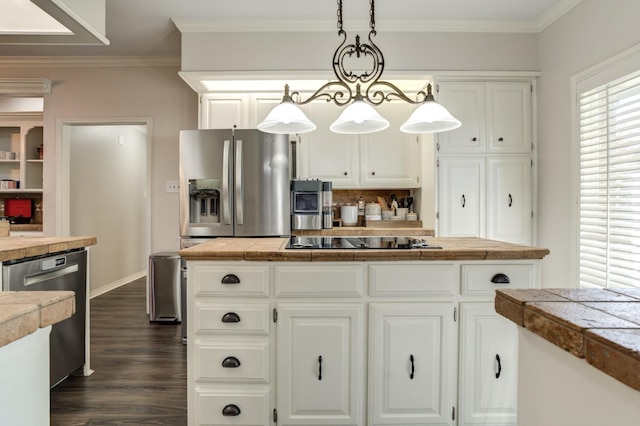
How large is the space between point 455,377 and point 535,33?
3.09 meters

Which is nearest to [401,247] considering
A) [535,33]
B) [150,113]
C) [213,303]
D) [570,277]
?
[213,303]

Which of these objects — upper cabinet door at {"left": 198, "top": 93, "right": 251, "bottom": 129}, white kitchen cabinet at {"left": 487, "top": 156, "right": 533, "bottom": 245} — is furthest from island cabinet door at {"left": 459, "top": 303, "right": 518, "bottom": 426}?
upper cabinet door at {"left": 198, "top": 93, "right": 251, "bottom": 129}

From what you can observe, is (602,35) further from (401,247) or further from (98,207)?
(98,207)

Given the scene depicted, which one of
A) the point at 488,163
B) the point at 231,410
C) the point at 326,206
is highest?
the point at 488,163

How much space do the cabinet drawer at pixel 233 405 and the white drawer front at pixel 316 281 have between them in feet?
1.63

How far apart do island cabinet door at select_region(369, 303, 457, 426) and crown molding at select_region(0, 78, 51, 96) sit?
171 inches

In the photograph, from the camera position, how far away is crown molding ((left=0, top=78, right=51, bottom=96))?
399 cm

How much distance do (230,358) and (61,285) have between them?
1.23 meters

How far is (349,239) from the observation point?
2.19 metres

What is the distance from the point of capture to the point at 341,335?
1750 millimetres

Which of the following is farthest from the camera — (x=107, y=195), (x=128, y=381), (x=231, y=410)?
(x=107, y=195)

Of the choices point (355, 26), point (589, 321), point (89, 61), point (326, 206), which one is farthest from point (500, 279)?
point (89, 61)

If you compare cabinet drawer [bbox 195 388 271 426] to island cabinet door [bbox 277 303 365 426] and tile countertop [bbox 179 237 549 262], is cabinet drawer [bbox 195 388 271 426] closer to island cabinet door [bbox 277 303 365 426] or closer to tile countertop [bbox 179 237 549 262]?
island cabinet door [bbox 277 303 365 426]

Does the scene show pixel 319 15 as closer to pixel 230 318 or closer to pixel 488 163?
pixel 488 163
